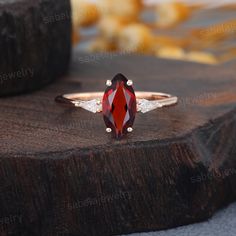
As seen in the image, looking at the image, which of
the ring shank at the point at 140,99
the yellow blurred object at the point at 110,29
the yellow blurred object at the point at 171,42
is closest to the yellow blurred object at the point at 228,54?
the yellow blurred object at the point at 171,42

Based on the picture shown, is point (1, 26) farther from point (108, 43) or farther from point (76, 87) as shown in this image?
point (108, 43)

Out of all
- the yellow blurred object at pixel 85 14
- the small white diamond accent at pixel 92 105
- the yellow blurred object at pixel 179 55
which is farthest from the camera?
the yellow blurred object at pixel 85 14

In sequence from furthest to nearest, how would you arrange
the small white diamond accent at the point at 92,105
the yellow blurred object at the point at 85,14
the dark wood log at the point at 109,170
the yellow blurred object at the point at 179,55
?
the yellow blurred object at the point at 85,14
the yellow blurred object at the point at 179,55
the small white diamond accent at the point at 92,105
the dark wood log at the point at 109,170

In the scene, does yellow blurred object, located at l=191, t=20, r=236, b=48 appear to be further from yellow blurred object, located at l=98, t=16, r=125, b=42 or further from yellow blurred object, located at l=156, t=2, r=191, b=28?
yellow blurred object, located at l=98, t=16, r=125, b=42

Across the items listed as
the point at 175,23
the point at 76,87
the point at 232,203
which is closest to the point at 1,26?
the point at 76,87

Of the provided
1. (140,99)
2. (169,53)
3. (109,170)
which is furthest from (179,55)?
(109,170)

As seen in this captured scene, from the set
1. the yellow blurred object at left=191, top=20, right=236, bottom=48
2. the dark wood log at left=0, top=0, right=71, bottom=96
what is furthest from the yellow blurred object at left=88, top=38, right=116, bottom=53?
the dark wood log at left=0, top=0, right=71, bottom=96

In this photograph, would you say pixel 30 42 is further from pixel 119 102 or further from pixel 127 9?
pixel 127 9

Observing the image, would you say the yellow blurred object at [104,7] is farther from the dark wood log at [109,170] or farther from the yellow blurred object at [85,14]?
the dark wood log at [109,170]
